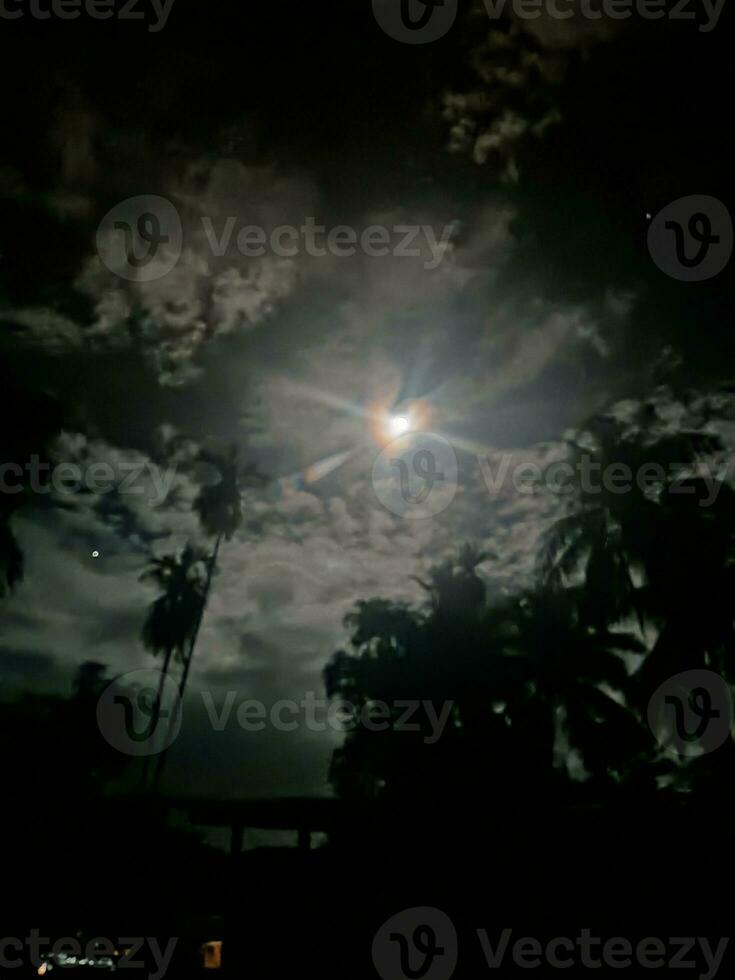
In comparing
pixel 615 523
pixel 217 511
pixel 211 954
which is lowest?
pixel 211 954

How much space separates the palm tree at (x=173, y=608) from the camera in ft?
80.8

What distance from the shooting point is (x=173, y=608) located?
24766 millimetres

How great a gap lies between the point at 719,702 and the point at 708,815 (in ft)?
23.1

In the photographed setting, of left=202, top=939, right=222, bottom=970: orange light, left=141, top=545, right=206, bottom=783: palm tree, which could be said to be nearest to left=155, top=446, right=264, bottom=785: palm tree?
left=141, top=545, right=206, bottom=783: palm tree

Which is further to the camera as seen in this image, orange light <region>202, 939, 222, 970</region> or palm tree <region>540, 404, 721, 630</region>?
orange light <region>202, 939, 222, 970</region>

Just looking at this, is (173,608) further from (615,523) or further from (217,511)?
(615,523)

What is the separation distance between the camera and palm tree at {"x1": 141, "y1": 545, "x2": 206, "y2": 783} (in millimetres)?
24625

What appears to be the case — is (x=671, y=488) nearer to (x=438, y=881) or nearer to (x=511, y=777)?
(x=511, y=777)

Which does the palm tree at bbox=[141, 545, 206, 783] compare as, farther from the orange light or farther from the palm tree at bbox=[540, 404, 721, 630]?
the palm tree at bbox=[540, 404, 721, 630]

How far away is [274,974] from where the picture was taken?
10.9 meters

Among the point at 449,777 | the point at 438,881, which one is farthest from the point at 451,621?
the point at 438,881

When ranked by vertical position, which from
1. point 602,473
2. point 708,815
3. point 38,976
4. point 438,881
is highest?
point 602,473

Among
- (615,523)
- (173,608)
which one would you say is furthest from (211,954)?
(615,523)

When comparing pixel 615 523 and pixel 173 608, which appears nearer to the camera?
pixel 615 523
